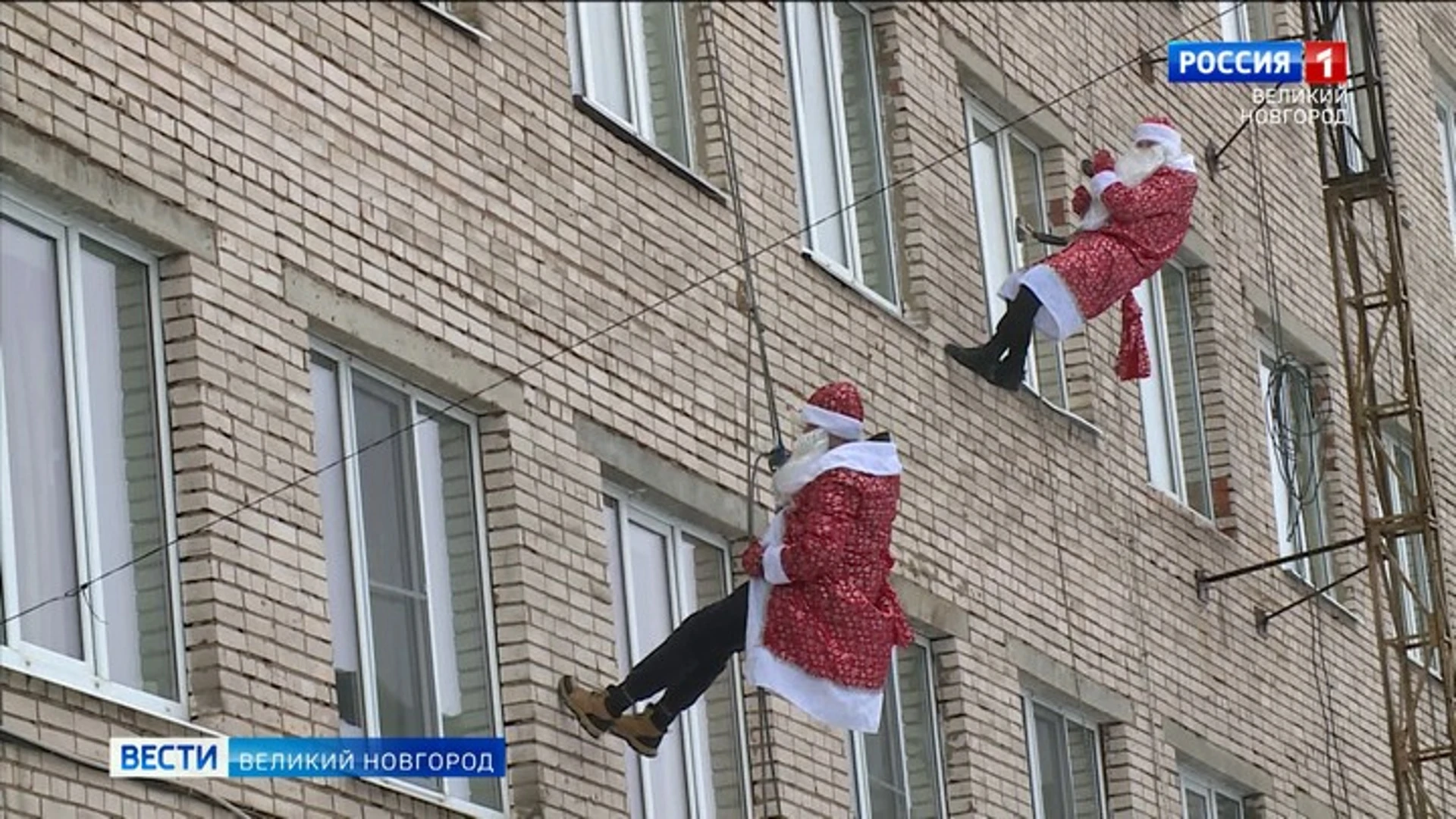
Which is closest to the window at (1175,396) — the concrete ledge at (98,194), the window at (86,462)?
the concrete ledge at (98,194)

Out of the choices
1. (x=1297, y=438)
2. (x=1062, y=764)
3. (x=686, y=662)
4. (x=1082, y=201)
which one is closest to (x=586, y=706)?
(x=686, y=662)

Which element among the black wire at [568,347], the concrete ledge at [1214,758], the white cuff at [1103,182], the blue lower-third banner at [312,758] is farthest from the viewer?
the concrete ledge at [1214,758]

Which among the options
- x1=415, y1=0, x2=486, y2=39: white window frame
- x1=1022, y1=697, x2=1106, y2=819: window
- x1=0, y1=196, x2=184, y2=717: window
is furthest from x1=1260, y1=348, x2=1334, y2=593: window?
x1=0, y1=196, x2=184, y2=717: window

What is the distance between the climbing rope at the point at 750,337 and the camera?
1769cm

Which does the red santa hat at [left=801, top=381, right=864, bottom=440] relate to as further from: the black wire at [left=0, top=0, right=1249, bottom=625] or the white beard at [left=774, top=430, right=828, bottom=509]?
the black wire at [left=0, top=0, right=1249, bottom=625]

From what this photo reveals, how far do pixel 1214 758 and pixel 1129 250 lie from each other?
4141mm

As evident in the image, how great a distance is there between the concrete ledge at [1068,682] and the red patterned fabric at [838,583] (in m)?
4.77

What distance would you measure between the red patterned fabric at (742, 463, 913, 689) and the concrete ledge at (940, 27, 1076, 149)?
258 inches

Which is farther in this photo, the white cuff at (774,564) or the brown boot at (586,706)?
the brown boot at (586,706)

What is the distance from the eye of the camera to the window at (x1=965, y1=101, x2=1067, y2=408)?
22.7m

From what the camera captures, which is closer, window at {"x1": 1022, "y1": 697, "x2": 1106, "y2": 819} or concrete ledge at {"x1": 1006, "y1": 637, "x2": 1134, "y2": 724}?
concrete ledge at {"x1": 1006, "y1": 637, "x2": 1134, "y2": 724}

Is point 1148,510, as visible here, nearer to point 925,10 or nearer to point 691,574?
point 925,10

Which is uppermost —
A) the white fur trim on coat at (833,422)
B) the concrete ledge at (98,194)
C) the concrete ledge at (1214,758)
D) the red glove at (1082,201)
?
the red glove at (1082,201)

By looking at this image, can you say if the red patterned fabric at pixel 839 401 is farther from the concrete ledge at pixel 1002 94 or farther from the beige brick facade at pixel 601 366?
the concrete ledge at pixel 1002 94
